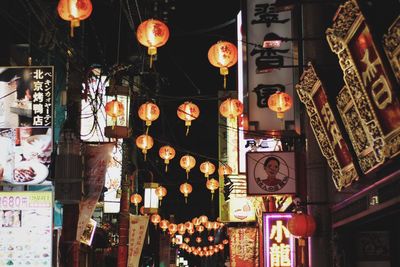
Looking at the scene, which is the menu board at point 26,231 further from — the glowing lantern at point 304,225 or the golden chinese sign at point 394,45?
the golden chinese sign at point 394,45

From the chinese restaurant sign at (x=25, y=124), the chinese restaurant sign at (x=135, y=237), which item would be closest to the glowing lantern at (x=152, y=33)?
the chinese restaurant sign at (x=25, y=124)

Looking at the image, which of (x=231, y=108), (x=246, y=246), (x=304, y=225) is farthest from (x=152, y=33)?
(x=246, y=246)

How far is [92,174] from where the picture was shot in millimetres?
16797

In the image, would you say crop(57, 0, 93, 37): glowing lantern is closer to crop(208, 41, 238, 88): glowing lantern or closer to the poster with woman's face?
crop(208, 41, 238, 88): glowing lantern

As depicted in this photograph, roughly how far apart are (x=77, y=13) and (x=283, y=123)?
26.0 ft

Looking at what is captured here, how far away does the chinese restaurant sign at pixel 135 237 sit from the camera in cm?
2894

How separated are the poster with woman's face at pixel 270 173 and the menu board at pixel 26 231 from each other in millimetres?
6323

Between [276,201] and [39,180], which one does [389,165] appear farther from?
[276,201]

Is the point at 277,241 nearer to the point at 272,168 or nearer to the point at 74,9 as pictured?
the point at 272,168

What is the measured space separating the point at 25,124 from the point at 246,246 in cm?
1784

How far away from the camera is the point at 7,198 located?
1490 cm

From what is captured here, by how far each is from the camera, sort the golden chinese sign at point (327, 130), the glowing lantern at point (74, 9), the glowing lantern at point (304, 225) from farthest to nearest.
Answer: the glowing lantern at point (304, 225) → the glowing lantern at point (74, 9) → the golden chinese sign at point (327, 130)

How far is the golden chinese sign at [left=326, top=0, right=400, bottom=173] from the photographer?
28.5 ft

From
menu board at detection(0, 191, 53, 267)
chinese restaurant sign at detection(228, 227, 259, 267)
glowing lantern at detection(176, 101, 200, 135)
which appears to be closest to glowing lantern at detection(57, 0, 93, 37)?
menu board at detection(0, 191, 53, 267)
